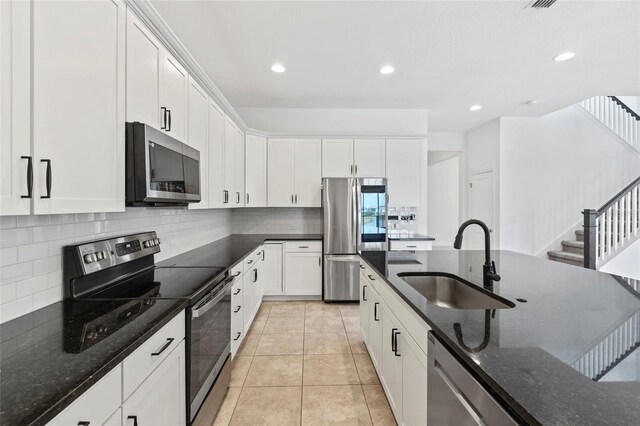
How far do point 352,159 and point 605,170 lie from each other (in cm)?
472

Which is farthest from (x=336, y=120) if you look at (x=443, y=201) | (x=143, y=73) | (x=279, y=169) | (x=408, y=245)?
(x=443, y=201)

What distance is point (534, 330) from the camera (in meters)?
1.00

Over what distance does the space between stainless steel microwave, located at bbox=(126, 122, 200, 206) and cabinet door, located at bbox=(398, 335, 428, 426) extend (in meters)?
1.60

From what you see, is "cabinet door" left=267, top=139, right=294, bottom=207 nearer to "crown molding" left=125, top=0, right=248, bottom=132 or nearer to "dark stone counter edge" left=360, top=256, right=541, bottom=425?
"crown molding" left=125, top=0, right=248, bottom=132

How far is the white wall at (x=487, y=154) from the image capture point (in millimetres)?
5105

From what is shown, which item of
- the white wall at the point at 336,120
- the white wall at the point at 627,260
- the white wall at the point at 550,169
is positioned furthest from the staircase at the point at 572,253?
the white wall at the point at 336,120

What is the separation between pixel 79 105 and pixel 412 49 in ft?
9.22

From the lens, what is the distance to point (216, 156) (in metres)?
2.95

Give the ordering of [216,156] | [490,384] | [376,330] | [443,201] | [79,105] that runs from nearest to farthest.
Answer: [490,384]
[79,105]
[376,330]
[216,156]
[443,201]

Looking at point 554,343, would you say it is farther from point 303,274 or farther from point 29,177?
point 303,274

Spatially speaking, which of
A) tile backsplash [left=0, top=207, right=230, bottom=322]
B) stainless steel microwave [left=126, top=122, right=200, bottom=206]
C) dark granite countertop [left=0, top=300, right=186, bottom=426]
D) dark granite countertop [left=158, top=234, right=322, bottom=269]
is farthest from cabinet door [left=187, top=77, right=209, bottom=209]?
dark granite countertop [left=0, top=300, right=186, bottom=426]

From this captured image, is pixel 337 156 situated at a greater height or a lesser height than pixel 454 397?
greater

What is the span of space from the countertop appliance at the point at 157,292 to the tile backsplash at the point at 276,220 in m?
2.42

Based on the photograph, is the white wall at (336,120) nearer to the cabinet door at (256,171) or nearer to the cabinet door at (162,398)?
the cabinet door at (256,171)
